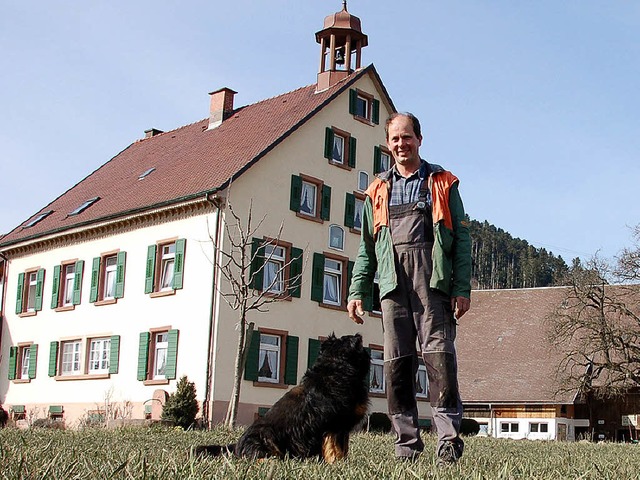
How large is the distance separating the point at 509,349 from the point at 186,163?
71.7 feet

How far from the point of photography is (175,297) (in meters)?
27.6

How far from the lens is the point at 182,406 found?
24.1 meters

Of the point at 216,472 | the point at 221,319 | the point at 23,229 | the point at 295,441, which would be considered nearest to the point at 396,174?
the point at 295,441

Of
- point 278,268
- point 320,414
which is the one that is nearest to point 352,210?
point 278,268

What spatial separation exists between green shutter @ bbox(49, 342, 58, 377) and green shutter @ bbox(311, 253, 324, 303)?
999 cm

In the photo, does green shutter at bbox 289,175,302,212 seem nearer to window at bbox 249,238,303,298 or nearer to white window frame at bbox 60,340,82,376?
window at bbox 249,238,303,298

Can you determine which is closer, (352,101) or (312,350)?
(312,350)

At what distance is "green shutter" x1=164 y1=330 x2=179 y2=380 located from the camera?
26812 mm

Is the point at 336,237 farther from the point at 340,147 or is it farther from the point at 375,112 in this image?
the point at 375,112

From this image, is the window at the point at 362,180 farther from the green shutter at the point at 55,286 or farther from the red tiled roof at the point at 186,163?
the green shutter at the point at 55,286

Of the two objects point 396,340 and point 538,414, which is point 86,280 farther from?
point 396,340

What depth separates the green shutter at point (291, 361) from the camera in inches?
1085

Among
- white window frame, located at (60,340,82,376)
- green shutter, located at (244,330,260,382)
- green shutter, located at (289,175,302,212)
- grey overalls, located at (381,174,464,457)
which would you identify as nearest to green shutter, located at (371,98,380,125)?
green shutter, located at (289,175,302,212)

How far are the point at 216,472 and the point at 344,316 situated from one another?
26.5 meters
